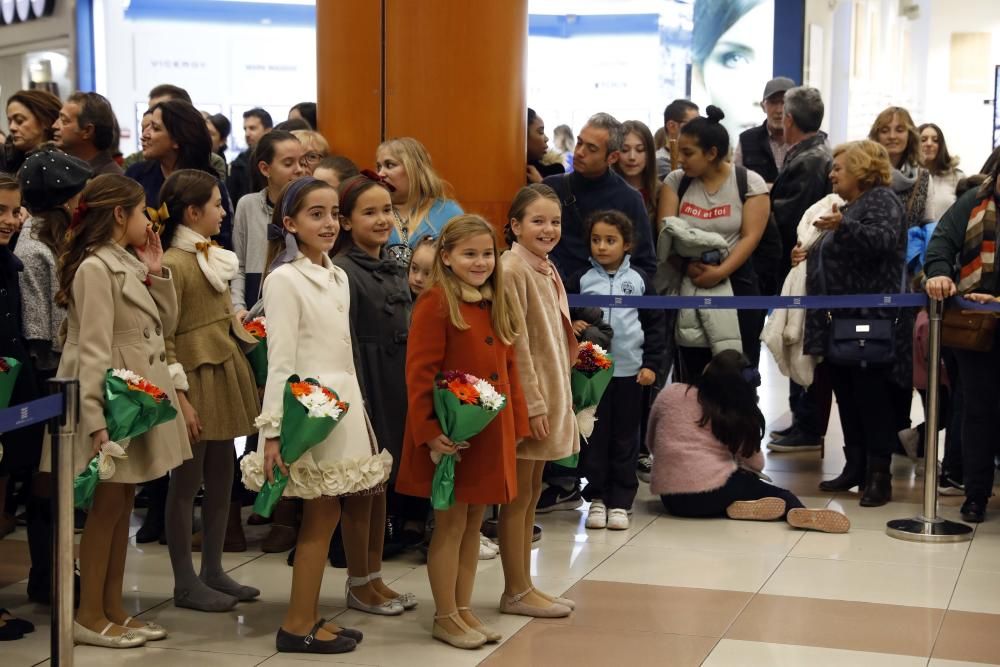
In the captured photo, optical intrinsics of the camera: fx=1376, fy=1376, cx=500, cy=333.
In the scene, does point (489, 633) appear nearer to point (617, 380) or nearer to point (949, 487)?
point (617, 380)

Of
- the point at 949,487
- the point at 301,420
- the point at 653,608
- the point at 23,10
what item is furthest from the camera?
the point at 23,10

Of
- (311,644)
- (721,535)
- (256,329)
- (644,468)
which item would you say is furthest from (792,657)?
(644,468)

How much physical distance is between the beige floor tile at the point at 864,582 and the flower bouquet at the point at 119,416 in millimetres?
2434

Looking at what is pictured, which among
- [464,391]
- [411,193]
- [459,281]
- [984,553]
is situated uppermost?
[411,193]

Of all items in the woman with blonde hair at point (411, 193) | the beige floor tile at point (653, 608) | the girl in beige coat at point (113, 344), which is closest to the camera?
the girl in beige coat at point (113, 344)

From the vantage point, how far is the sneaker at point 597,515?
20.7 feet

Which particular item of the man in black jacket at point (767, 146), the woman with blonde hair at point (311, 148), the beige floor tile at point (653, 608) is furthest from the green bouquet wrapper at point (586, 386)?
the man in black jacket at point (767, 146)

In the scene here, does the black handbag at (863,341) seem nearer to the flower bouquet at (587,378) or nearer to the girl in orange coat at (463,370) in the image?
the flower bouquet at (587,378)

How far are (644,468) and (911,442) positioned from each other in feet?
5.35

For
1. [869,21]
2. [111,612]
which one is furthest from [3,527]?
[869,21]

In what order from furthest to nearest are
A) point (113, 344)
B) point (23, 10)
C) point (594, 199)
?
point (23, 10)
point (594, 199)
point (113, 344)

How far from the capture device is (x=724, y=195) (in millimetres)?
7133

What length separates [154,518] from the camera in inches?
237

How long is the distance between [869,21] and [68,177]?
1446 cm
